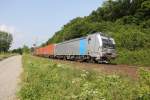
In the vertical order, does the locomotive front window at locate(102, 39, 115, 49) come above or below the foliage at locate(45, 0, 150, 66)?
below

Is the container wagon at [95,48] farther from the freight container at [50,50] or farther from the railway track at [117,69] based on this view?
the freight container at [50,50]

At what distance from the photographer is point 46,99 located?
10.8 metres

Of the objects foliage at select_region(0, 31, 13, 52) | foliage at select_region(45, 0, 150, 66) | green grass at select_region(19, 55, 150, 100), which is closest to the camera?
green grass at select_region(19, 55, 150, 100)

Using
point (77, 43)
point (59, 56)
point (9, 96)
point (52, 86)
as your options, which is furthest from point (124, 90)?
point (59, 56)

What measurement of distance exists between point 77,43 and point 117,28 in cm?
1724

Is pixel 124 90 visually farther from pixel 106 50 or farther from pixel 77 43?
pixel 77 43

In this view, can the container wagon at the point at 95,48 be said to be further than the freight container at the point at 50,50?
No

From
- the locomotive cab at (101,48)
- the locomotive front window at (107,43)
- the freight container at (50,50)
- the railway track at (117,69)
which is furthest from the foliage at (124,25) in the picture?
the railway track at (117,69)

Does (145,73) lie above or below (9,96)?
above

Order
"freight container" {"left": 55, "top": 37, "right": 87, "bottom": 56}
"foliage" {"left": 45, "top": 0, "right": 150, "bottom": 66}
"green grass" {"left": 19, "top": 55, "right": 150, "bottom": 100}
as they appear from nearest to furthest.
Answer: "green grass" {"left": 19, "top": 55, "right": 150, "bottom": 100}, "freight container" {"left": 55, "top": 37, "right": 87, "bottom": 56}, "foliage" {"left": 45, "top": 0, "right": 150, "bottom": 66}

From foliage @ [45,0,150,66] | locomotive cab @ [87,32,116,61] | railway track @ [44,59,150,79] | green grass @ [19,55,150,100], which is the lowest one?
green grass @ [19,55,150,100]

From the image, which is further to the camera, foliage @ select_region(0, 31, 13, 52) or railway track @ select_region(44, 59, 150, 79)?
foliage @ select_region(0, 31, 13, 52)

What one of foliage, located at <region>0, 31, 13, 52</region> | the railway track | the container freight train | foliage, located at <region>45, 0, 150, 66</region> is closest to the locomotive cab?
the container freight train

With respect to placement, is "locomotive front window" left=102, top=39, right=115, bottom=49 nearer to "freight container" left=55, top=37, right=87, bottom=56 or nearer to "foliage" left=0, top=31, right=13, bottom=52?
"freight container" left=55, top=37, right=87, bottom=56
